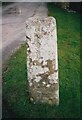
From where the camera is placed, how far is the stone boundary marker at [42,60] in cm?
670

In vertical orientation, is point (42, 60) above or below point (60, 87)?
above

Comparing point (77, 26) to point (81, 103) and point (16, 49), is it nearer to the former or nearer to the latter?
point (16, 49)

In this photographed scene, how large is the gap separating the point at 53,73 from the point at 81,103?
97 cm

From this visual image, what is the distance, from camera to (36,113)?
6766mm

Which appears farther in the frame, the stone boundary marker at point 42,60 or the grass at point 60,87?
the grass at point 60,87

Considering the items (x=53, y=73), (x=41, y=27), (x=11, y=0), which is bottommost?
(x=11, y=0)

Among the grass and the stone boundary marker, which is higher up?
the stone boundary marker

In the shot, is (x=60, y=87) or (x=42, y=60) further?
(x=60, y=87)

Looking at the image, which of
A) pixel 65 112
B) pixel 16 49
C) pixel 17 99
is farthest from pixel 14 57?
pixel 65 112

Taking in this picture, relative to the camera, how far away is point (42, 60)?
691 centimetres

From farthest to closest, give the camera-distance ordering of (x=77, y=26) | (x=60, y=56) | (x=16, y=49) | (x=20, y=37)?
(x=77, y=26) → (x=20, y=37) → (x=16, y=49) → (x=60, y=56)

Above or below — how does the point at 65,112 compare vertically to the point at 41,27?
below

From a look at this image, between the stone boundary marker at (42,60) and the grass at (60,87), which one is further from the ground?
the stone boundary marker at (42,60)

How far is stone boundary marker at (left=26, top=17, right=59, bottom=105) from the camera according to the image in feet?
22.0
